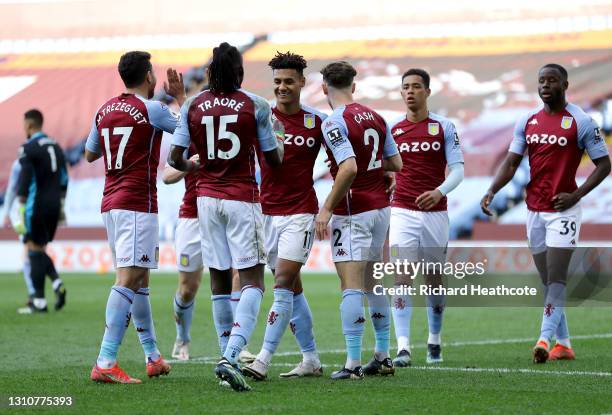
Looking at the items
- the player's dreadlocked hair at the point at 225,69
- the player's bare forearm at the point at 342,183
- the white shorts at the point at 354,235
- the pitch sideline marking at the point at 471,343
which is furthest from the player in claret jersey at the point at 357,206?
the pitch sideline marking at the point at 471,343

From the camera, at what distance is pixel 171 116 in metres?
7.51

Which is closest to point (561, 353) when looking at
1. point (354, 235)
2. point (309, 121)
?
point (354, 235)

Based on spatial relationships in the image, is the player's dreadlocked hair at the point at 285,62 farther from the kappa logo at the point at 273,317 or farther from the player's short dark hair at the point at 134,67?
the kappa logo at the point at 273,317

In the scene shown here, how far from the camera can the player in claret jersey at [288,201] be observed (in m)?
7.50

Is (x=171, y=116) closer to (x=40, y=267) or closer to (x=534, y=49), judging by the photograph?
(x=40, y=267)

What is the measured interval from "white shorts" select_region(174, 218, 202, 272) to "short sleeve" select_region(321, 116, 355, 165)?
7.93ft

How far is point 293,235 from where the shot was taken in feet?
24.6

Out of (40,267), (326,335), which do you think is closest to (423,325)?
(326,335)

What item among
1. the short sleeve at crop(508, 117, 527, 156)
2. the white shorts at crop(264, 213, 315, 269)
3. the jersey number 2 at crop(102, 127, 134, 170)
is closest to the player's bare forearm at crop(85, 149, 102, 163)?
the jersey number 2 at crop(102, 127, 134, 170)

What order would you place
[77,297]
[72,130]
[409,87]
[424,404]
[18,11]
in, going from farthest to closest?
1. [18,11]
2. [72,130]
3. [77,297]
4. [409,87]
5. [424,404]

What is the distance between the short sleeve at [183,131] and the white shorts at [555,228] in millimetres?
3602

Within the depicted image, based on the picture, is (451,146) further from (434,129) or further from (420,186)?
(420,186)

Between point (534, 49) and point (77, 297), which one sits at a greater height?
point (534, 49)

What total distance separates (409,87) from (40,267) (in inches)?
282
